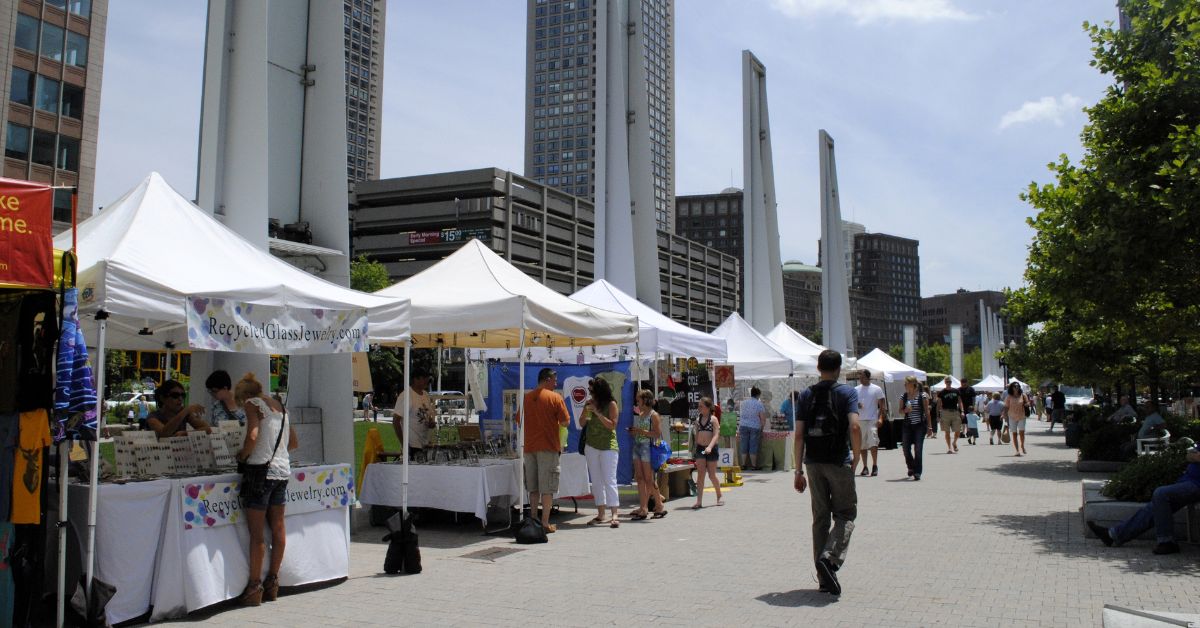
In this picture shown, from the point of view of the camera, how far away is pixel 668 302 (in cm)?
14100

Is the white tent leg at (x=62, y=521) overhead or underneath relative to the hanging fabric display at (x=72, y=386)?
underneath

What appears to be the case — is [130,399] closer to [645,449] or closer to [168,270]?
[645,449]

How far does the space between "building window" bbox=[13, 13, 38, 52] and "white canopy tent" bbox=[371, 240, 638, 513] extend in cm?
5118

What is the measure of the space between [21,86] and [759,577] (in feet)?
191

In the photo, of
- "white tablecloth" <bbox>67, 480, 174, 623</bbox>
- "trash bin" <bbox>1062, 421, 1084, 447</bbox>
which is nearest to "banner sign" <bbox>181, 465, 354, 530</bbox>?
"white tablecloth" <bbox>67, 480, 174, 623</bbox>

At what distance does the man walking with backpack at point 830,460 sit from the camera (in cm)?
722

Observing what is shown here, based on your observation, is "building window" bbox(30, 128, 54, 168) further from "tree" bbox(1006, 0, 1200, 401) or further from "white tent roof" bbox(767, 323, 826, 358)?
"tree" bbox(1006, 0, 1200, 401)

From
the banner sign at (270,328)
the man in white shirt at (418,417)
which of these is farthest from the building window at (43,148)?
the banner sign at (270,328)

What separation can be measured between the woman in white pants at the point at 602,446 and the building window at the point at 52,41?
5528 centimetres

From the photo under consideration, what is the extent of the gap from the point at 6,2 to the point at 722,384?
52.1 m

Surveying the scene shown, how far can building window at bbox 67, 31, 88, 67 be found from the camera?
5376 centimetres

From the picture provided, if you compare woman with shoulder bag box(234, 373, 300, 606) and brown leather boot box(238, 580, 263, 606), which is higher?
woman with shoulder bag box(234, 373, 300, 606)

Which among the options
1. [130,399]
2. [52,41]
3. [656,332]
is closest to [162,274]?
[656,332]

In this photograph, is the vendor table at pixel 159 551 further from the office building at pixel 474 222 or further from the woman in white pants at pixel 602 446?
the office building at pixel 474 222
